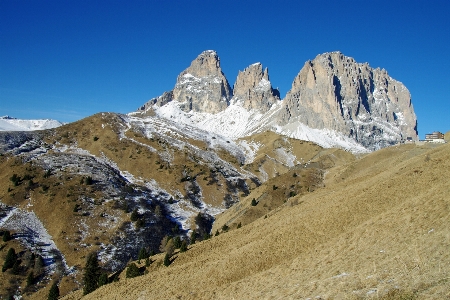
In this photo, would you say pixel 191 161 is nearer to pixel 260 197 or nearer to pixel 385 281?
pixel 260 197

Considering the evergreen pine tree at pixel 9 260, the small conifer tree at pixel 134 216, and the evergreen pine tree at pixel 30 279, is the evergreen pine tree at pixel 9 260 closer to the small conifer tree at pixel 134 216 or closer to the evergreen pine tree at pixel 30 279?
the evergreen pine tree at pixel 30 279

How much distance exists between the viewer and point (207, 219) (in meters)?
86.1

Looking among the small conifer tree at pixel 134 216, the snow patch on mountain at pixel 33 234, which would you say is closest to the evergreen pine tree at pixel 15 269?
the snow patch on mountain at pixel 33 234

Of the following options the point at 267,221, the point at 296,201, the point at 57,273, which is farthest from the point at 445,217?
the point at 57,273

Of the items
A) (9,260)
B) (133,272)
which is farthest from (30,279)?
(133,272)

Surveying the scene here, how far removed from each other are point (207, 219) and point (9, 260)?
45008mm

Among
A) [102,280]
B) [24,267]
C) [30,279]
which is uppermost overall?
[24,267]

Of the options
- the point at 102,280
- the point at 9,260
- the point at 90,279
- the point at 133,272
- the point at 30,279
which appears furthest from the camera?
the point at 9,260

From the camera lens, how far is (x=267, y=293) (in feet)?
75.3

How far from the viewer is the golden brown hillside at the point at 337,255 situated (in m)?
17.7

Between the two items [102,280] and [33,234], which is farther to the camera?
[33,234]

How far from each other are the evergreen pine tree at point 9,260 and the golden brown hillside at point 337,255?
16847 mm

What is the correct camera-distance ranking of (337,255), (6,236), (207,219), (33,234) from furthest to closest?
(207,219) → (33,234) → (6,236) → (337,255)

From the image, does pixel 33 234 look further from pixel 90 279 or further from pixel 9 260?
pixel 90 279
